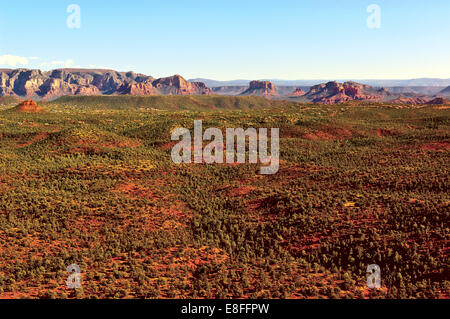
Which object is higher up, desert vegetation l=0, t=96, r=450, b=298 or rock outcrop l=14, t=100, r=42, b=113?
rock outcrop l=14, t=100, r=42, b=113

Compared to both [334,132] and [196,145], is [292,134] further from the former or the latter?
[196,145]

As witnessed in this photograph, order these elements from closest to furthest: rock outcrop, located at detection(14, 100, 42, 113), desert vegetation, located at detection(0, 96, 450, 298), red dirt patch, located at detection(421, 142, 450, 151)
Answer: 1. desert vegetation, located at detection(0, 96, 450, 298)
2. red dirt patch, located at detection(421, 142, 450, 151)
3. rock outcrop, located at detection(14, 100, 42, 113)

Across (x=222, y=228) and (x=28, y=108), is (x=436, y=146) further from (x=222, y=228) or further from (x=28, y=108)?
(x=28, y=108)

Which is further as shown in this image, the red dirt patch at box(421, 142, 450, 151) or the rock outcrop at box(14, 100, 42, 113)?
the rock outcrop at box(14, 100, 42, 113)

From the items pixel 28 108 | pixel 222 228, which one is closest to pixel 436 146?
pixel 222 228

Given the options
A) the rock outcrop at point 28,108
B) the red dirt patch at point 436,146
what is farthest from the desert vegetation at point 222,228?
the rock outcrop at point 28,108

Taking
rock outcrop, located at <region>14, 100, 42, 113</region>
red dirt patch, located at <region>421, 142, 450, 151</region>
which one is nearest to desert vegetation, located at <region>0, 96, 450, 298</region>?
red dirt patch, located at <region>421, 142, 450, 151</region>

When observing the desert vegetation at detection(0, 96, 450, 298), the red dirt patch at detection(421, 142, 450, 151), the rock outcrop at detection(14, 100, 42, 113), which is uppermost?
the rock outcrop at detection(14, 100, 42, 113)

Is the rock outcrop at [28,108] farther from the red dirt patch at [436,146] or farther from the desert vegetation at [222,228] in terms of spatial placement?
the red dirt patch at [436,146]

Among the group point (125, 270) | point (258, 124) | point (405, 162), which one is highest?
point (258, 124)

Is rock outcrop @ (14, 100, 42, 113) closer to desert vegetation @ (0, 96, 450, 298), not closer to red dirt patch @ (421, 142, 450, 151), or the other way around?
desert vegetation @ (0, 96, 450, 298)
